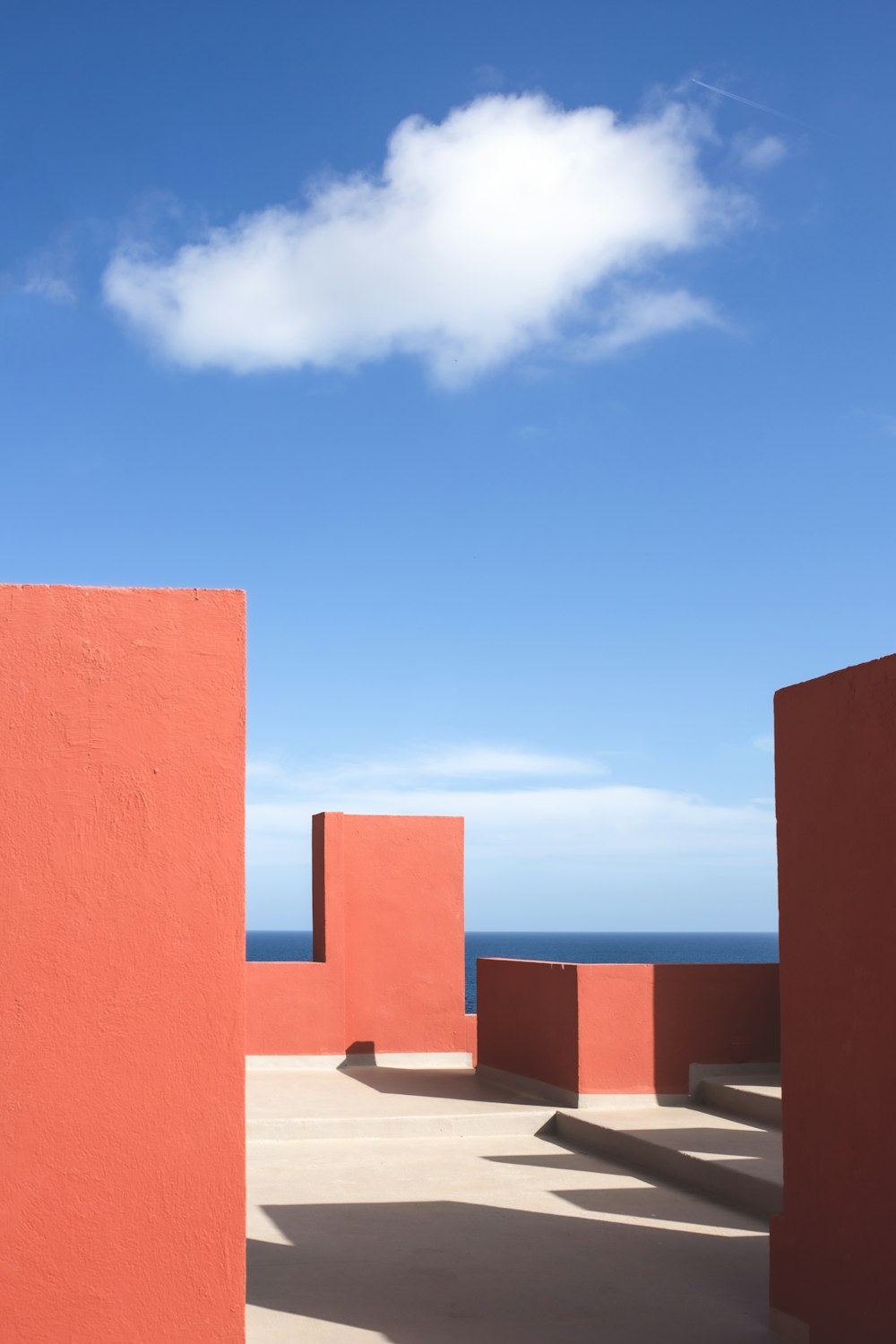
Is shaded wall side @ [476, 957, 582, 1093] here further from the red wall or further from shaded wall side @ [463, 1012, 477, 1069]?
shaded wall side @ [463, 1012, 477, 1069]

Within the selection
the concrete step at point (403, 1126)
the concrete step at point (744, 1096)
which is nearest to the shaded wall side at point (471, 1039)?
the concrete step at point (403, 1126)

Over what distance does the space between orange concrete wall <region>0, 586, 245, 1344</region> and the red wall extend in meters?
8.22

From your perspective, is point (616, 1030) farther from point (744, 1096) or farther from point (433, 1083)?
point (433, 1083)

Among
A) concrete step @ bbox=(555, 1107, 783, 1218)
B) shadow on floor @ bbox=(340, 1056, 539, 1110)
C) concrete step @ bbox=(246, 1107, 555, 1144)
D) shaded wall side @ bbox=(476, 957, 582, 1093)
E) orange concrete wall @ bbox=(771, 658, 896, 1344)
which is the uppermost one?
orange concrete wall @ bbox=(771, 658, 896, 1344)

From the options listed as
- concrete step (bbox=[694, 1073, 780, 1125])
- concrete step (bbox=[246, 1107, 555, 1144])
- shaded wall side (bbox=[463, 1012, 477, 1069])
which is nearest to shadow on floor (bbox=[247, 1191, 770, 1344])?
concrete step (bbox=[246, 1107, 555, 1144])

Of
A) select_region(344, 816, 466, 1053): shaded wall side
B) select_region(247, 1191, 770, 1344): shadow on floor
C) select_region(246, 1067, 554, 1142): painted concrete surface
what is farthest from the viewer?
select_region(344, 816, 466, 1053): shaded wall side

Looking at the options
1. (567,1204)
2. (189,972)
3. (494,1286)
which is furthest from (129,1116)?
(567,1204)

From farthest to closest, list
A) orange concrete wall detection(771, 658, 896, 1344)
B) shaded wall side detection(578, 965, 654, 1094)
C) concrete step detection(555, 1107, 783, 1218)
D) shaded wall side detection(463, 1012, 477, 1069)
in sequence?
shaded wall side detection(463, 1012, 477, 1069)
shaded wall side detection(578, 965, 654, 1094)
concrete step detection(555, 1107, 783, 1218)
orange concrete wall detection(771, 658, 896, 1344)

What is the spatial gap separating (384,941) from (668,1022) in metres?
3.55

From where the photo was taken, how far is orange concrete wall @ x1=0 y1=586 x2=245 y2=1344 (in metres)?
3.90

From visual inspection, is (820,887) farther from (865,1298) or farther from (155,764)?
(155,764)

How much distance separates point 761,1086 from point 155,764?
6770 mm

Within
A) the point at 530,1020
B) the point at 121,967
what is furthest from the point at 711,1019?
the point at 121,967

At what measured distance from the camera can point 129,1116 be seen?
397 centimetres
